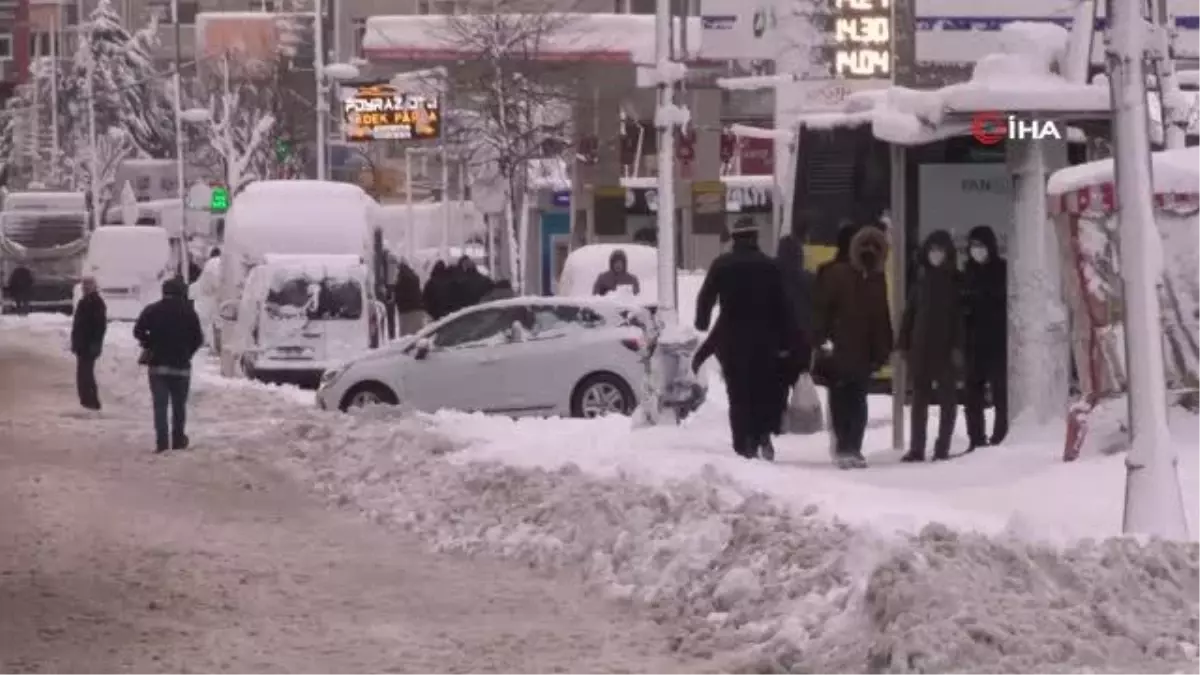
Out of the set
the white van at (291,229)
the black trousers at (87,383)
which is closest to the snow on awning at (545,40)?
the white van at (291,229)

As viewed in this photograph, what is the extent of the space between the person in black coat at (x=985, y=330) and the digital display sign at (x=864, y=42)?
15.4 meters

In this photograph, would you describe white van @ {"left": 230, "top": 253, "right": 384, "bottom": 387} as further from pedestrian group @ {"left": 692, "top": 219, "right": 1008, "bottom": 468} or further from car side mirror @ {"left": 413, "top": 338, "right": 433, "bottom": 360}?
pedestrian group @ {"left": 692, "top": 219, "right": 1008, "bottom": 468}

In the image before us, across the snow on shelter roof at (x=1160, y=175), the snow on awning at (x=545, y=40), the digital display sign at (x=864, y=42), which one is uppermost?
the snow on awning at (x=545, y=40)

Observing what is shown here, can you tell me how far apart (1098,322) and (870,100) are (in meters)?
5.50

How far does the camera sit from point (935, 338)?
1756 centimetres

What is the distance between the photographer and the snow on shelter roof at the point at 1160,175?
15.6m

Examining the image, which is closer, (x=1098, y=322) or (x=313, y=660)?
(x=313, y=660)

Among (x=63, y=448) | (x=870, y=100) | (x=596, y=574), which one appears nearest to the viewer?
(x=596, y=574)

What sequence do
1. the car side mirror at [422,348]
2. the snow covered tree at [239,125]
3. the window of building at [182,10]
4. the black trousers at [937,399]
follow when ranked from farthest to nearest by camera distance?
the window of building at [182,10] → the snow covered tree at [239,125] → the car side mirror at [422,348] → the black trousers at [937,399]

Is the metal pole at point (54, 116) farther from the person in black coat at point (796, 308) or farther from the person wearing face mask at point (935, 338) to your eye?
the person wearing face mask at point (935, 338)

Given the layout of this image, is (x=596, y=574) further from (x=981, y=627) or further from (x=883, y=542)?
(x=981, y=627)

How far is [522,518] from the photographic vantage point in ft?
51.8

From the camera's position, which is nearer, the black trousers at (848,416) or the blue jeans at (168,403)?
the black trousers at (848,416)

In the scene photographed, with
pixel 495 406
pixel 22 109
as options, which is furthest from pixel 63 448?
pixel 22 109
